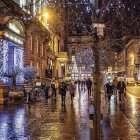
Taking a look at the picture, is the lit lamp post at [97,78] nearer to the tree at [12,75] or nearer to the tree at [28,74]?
the tree at [12,75]

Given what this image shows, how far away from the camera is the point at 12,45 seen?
39938 mm

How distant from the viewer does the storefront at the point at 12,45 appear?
33094mm

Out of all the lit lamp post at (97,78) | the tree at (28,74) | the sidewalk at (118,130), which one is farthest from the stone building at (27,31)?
the lit lamp post at (97,78)

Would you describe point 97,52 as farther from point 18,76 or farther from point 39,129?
point 18,76

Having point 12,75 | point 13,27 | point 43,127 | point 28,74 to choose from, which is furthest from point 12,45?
point 43,127

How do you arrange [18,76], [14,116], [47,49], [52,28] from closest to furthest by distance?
[14,116], [18,76], [47,49], [52,28]

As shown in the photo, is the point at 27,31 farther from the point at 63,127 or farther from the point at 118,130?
the point at 118,130

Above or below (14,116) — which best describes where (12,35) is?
above

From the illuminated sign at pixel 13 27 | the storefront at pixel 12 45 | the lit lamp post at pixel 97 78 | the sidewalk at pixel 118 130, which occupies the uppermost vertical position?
the illuminated sign at pixel 13 27

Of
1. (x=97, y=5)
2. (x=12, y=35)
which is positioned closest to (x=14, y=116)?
(x=97, y=5)

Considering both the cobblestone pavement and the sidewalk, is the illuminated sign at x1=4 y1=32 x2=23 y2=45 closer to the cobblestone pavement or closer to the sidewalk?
the cobblestone pavement

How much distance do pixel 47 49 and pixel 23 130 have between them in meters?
47.2

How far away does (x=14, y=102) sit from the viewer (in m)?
30.8

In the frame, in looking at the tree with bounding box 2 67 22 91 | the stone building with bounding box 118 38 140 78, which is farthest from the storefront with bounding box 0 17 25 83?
the stone building with bounding box 118 38 140 78
